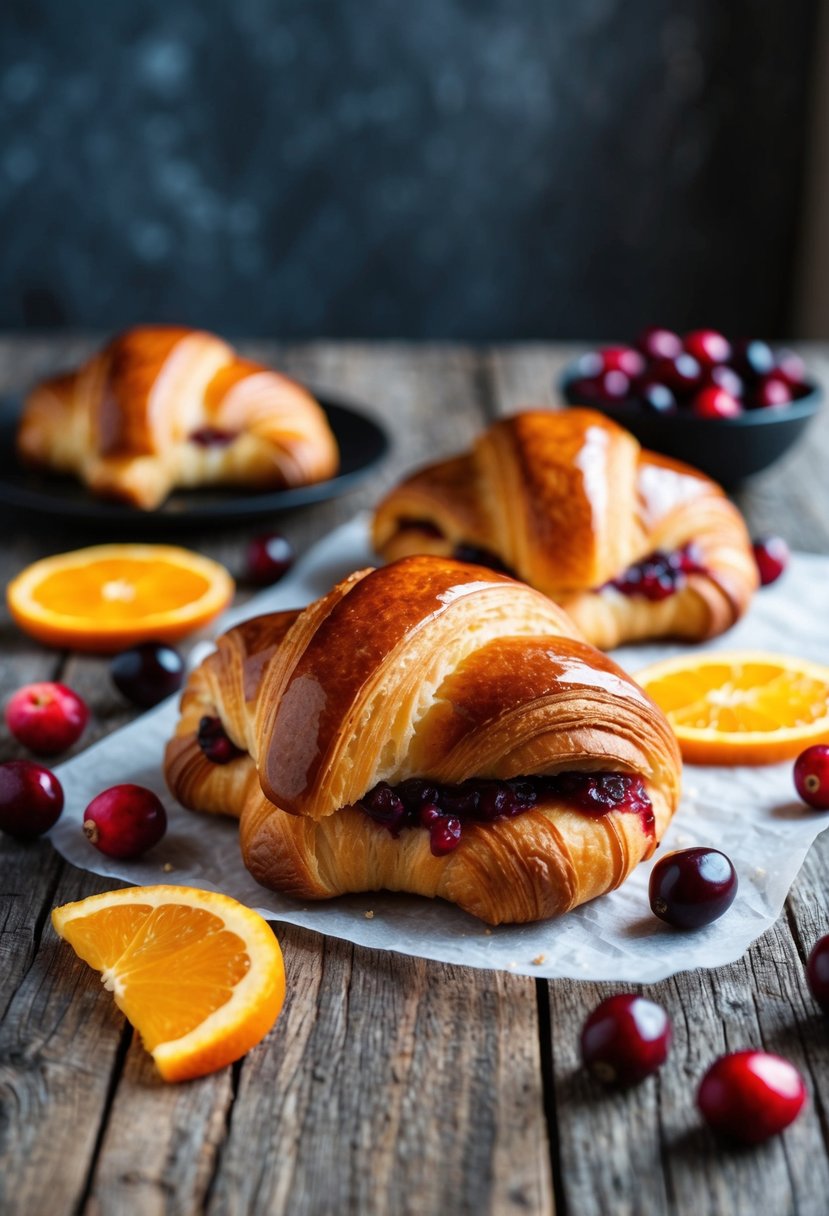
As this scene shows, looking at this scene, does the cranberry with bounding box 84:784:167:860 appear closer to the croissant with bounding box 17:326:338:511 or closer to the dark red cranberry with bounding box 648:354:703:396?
the croissant with bounding box 17:326:338:511

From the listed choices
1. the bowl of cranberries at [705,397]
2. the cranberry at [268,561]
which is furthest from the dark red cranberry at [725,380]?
the cranberry at [268,561]

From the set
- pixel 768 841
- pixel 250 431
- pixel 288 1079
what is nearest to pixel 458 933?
pixel 288 1079

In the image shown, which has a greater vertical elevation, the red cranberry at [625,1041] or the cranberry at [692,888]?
the red cranberry at [625,1041]

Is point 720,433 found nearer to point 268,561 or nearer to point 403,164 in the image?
point 268,561

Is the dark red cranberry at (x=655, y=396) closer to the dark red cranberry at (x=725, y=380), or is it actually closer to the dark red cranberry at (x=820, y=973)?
the dark red cranberry at (x=725, y=380)

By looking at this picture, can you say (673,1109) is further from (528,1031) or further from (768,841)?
(768,841)

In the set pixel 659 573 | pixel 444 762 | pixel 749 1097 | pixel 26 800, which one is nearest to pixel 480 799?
pixel 444 762
